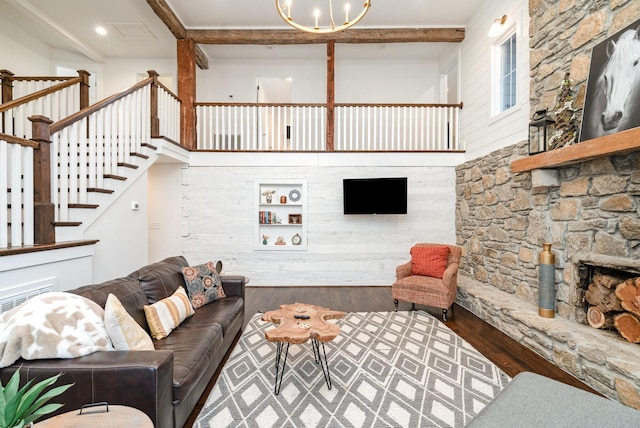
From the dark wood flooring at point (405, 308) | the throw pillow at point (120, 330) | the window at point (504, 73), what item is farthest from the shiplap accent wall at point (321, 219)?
the throw pillow at point (120, 330)

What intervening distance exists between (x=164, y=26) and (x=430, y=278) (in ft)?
20.6

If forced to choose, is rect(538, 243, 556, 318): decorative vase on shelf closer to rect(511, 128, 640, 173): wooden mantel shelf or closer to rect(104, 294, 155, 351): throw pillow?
rect(511, 128, 640, 173): wooden mantel shelf

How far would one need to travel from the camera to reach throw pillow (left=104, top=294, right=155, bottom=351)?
5.62 ft

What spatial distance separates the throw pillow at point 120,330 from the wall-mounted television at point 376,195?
3.98 meters

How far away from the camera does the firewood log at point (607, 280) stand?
8.47ft

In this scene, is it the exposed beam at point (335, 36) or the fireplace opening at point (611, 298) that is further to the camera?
the exposed beam at point (335, 36)

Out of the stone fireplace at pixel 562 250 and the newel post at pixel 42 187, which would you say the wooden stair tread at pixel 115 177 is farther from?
the stone fireplace at pixel 562 250

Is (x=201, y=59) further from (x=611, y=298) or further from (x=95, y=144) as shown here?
(x=611, y=298)

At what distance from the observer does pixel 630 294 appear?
2.39 meters

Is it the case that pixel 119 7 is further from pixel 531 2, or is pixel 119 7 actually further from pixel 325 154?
pixel 531 2

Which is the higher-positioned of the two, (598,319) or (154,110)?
(154,110)

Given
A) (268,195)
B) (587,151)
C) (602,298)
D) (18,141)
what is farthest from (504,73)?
(18,141)

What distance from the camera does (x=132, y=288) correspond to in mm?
2375

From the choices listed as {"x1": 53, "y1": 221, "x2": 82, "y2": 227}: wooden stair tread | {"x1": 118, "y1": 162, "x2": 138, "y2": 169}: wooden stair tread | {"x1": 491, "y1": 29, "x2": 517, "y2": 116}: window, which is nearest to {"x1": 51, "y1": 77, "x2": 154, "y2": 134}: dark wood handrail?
{"x1": 118, "y1": 162, "x2": 138, "y2": 169}: wooden stair tread
